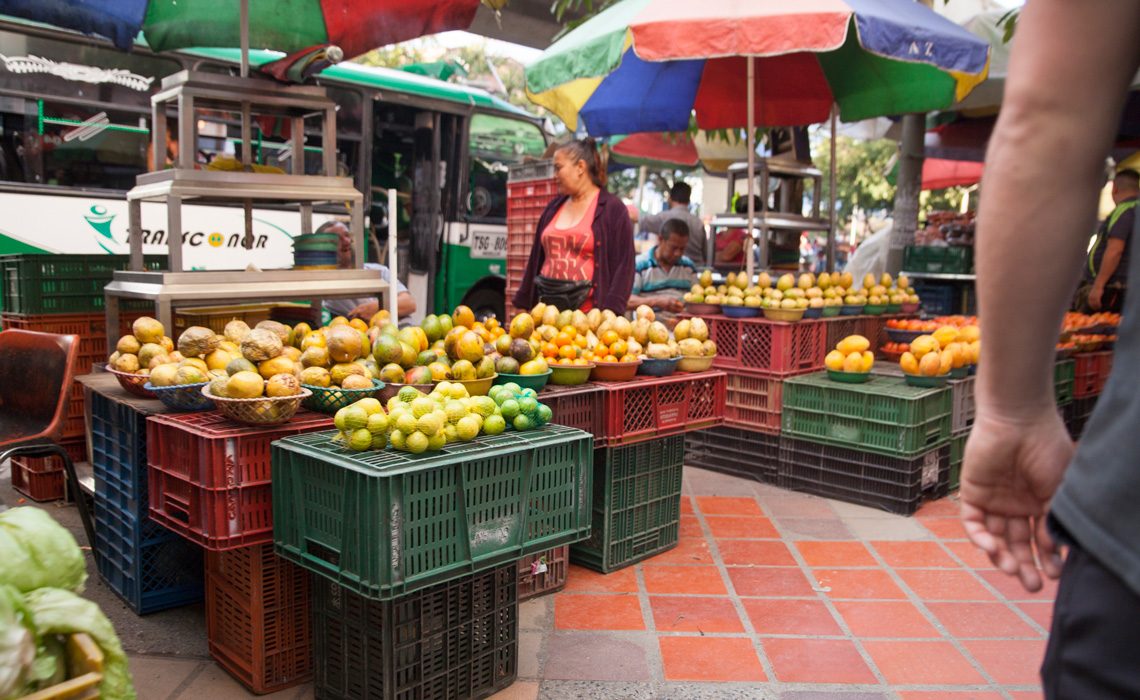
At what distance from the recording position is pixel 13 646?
4.60ft

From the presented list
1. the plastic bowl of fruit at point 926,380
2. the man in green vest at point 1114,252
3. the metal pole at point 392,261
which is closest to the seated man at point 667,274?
the plastic bowl of fruit at point 926,380

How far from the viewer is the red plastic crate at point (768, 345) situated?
5.74 m

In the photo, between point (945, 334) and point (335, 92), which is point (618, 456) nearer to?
point (945, 334)

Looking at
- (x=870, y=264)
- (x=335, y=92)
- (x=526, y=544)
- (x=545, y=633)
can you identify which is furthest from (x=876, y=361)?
(x=870, y=264)

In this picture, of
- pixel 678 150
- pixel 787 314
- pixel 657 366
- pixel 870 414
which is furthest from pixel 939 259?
pixel 657 366

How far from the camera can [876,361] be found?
6594 millimetres

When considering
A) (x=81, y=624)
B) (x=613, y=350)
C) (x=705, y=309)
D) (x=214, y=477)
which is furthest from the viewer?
(x=705, y=309)

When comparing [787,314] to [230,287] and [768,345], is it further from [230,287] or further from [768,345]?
[230,287]

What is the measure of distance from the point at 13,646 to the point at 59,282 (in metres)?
4.32

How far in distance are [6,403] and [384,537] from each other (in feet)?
8.31

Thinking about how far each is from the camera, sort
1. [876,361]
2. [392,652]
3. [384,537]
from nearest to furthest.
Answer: [384,537] → [392,652] → [876,361]

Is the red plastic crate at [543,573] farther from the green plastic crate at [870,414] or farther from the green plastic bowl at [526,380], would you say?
the green plastic crate at [870,414]

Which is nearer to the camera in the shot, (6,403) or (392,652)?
(392,652)

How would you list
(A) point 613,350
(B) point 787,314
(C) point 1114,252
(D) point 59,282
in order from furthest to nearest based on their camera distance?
1. (C) point 1114,252
2. (B) point 787,314
3. (D) point 59,282
4. (A) point 613,350
